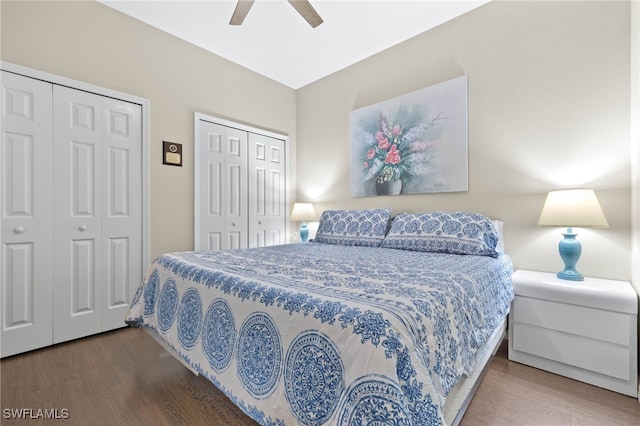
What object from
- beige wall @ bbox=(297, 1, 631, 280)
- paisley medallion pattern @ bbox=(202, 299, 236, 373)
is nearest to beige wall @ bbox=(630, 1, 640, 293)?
beige wall @ bbox=(297, 1, 631, 280)

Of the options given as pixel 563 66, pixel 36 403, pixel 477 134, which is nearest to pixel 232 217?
pixel 36 403

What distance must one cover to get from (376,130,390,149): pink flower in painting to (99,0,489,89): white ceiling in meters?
0.97

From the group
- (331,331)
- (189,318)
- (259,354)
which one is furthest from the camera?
(189,318)

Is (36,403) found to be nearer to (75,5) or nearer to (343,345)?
(343,345)

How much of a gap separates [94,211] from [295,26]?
2542mm

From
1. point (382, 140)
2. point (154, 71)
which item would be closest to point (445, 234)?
point (382, 140)

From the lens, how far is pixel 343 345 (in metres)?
0.82

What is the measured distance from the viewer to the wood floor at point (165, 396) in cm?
141

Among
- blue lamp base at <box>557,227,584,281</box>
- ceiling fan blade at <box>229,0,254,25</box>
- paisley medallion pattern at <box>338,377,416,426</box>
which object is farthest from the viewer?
ceiling fan blade at <box>229,0,254,25</box>

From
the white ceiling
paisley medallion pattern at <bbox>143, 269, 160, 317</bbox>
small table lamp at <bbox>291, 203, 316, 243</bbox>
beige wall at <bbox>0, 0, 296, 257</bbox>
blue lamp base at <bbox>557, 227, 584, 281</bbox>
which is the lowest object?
paisley medallion pattern at <bbox>143, 269, 160, 317</bbox>

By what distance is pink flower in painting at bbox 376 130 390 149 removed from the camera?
123 inches

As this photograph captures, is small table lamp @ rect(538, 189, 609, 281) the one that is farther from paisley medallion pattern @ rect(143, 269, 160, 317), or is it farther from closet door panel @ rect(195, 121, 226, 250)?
closet door panel @ rect(195, 121, 226, 250)

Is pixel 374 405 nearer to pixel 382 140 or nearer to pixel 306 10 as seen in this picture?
pixel 306 10

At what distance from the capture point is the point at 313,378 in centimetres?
87
